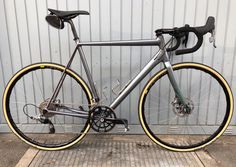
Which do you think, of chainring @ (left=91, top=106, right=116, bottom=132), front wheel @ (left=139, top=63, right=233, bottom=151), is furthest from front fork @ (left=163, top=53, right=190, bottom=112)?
chainring @ (left=91, top=106, right=116, bottom=132)

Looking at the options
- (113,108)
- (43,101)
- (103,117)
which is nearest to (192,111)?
(113,108)

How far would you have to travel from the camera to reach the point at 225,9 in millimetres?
2314

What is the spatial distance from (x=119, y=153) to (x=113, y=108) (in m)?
0.48

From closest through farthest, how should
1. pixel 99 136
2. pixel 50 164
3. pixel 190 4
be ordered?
pixel 50 164, pixel 190 4, pixel 99 136

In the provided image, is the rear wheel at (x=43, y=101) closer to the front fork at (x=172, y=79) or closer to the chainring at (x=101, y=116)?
the chainring at (x=101, y=116)

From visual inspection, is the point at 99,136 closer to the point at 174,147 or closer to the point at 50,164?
the point at 50,164

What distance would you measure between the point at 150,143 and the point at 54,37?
62.7 inches

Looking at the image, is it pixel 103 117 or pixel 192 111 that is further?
pixel 192 111

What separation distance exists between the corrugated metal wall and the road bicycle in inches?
7.4

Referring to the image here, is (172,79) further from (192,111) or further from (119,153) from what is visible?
(119,153)

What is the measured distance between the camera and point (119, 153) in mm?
→ 2303

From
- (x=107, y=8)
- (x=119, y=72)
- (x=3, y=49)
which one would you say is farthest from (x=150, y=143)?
(x=3, y=49)

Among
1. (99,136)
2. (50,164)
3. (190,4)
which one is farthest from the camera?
(99,136)

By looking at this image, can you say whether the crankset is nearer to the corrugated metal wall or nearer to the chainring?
the chainring
